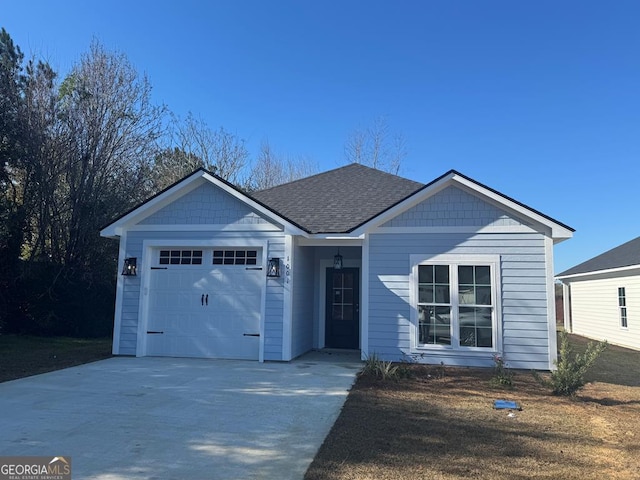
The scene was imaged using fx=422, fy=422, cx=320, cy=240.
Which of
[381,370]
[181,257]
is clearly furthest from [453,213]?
[181,257]

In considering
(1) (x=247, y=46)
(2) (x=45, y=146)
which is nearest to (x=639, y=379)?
(1) (x=247, y=46)

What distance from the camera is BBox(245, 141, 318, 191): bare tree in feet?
86.9

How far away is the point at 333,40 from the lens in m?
14.4

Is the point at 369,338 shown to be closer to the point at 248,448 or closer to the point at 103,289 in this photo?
the point at 248,448

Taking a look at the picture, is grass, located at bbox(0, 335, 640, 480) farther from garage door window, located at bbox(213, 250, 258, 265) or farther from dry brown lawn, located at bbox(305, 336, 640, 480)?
garage door window, located at bbox(213, 250, 258, 265)

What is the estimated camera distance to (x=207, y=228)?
372 inches

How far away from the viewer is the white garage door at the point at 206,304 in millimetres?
9211

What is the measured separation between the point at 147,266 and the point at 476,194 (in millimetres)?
7406

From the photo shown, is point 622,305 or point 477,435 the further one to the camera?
point 622,305

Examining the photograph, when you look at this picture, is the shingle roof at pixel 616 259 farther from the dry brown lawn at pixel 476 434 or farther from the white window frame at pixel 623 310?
the dry brown lawn at pixel 476 434

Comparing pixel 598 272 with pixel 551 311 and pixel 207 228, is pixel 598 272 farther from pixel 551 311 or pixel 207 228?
pixel 207 228

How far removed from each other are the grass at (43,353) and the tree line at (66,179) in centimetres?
106

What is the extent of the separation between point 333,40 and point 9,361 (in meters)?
12.8

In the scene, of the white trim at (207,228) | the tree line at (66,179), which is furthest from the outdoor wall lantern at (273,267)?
the tree line at (66,179)
